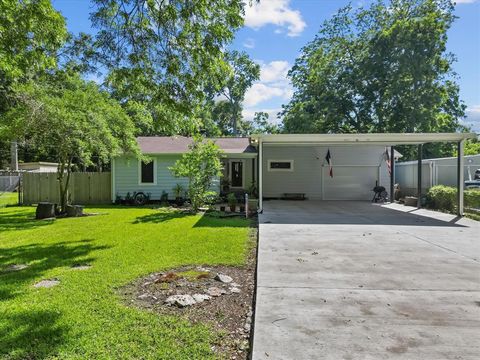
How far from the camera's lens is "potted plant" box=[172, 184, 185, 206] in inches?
596

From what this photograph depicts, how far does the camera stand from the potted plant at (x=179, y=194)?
15148 mm

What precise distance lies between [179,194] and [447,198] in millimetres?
10194

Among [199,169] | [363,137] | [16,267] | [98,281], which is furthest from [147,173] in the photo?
[98,281]

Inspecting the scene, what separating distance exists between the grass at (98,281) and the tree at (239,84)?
2558cm

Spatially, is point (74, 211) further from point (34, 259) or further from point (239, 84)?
point (239, 84)

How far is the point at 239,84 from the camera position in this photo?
113 feet

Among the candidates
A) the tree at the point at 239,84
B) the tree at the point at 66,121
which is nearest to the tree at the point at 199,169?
the tree at the point at 66,121

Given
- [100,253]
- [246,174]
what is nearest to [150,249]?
[100,253]

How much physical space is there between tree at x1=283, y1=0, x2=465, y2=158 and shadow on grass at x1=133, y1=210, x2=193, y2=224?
1528 cm

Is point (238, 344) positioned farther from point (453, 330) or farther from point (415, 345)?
point (453, 330)

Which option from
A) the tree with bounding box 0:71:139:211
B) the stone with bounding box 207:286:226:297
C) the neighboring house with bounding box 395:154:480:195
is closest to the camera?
the stone with bounding box 207:286:226:297

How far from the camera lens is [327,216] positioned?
11477 millimetres

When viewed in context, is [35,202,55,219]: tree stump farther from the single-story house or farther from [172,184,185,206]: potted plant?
the single-story house

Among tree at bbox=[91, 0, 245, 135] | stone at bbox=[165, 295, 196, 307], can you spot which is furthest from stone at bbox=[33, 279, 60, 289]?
tree at bbox=[91, 0, 245, 135]
